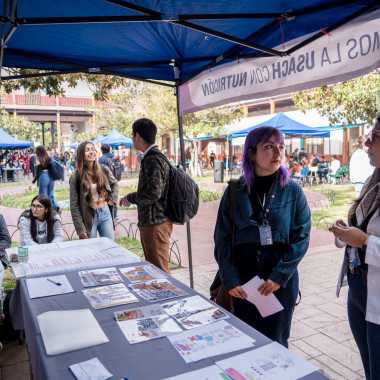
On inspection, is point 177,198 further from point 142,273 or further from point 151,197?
point 142,273

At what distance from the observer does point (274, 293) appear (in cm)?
220

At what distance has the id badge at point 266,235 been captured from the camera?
2.04 m

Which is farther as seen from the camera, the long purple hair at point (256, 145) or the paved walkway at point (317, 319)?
the paved walkway at point (317, 319)

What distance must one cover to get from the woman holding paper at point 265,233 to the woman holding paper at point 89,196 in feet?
7.88

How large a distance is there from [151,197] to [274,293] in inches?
56.1

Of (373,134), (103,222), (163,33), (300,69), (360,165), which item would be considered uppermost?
(163,33)

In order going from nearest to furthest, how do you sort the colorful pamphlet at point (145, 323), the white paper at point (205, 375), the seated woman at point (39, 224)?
1. the white paper at point (205, 375)
2. the colorful pamphlet at point (145, 323)
3. the seated woman at point (39, 224)

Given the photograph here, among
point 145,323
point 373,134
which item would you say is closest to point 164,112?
point 373,134

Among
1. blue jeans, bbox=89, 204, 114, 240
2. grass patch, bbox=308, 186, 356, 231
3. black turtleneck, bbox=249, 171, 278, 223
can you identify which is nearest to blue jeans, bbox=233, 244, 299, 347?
black turtleneck, bbox=249, 171, 278, 223

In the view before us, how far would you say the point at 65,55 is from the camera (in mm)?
3799

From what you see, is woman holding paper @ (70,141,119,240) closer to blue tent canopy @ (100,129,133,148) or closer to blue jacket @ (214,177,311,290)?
blue jacket @ (214,177,311,290)

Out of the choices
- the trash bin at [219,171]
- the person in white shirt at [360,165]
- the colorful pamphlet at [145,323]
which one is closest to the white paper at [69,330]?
the colorful pamphlet at [145,323]

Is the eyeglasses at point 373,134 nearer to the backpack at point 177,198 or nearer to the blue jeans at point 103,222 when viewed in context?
the backpack at point 177,198

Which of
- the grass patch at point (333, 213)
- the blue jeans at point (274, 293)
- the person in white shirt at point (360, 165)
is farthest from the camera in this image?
the grass patch at point (333, 213)
